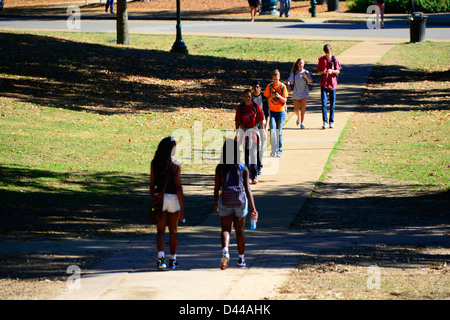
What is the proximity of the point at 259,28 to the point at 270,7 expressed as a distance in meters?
6.28

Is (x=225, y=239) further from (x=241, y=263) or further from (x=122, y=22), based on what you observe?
(x=122, y=22)

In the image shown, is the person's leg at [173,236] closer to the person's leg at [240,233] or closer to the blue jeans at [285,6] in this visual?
the person's leg at [240,233]

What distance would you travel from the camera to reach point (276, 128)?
1455cm

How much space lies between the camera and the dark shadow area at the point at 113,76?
65.9ft

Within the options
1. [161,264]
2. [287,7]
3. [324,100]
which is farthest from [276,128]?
[287,7]

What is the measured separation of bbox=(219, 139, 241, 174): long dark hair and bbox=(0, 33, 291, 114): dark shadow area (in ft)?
37.5

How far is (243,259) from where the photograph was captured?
8336 mm

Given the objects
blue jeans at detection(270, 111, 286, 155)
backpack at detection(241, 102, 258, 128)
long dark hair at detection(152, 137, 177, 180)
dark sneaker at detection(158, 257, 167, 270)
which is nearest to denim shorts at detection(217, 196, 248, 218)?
long dark hair at detection(152, 137, 177, 180)

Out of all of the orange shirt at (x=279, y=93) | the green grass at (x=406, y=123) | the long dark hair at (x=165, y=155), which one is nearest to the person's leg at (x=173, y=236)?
the long dark hair at (x=165, y=155)

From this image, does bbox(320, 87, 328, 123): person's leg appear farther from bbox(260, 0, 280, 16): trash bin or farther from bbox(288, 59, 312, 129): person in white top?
bbox(260, 0, 280, 16): trash bin

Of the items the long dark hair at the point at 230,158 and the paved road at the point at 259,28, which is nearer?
→ the long dark hair at the point at 230,158

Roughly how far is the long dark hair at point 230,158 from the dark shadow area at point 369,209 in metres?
Answer: 2.62

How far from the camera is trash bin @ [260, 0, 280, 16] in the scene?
136 ft
